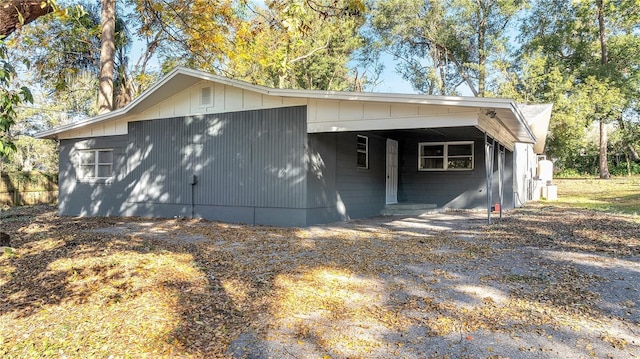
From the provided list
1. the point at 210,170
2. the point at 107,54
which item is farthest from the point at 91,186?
the point at 107,54

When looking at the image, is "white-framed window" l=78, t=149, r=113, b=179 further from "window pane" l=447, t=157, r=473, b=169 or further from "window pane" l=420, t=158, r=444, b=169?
"window pane" l=447, t=157, r=473, b=169

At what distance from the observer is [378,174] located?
1095 cm

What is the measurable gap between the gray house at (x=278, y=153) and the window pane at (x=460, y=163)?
0.10ft

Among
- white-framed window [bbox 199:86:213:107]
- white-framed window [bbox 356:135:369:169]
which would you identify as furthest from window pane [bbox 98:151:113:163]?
white-framed window [bbox 356:135:369:169]

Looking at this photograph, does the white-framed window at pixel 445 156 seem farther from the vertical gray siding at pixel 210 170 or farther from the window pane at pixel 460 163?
the vertical gray siding at pixel 210 170

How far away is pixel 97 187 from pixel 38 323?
8.86 meters

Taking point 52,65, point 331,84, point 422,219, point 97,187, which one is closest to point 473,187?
point 422,219

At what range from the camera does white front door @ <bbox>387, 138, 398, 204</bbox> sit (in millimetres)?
11684

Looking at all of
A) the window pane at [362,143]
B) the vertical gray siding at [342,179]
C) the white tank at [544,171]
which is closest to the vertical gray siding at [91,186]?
the vertical gray siding at [342,179]

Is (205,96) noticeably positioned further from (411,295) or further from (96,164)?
(411,295)

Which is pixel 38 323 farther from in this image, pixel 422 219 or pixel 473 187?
pixel 473 187

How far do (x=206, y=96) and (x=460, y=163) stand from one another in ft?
24.4

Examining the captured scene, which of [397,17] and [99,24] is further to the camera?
[397,17]

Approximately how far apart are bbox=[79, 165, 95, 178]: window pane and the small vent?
4.31 metres
